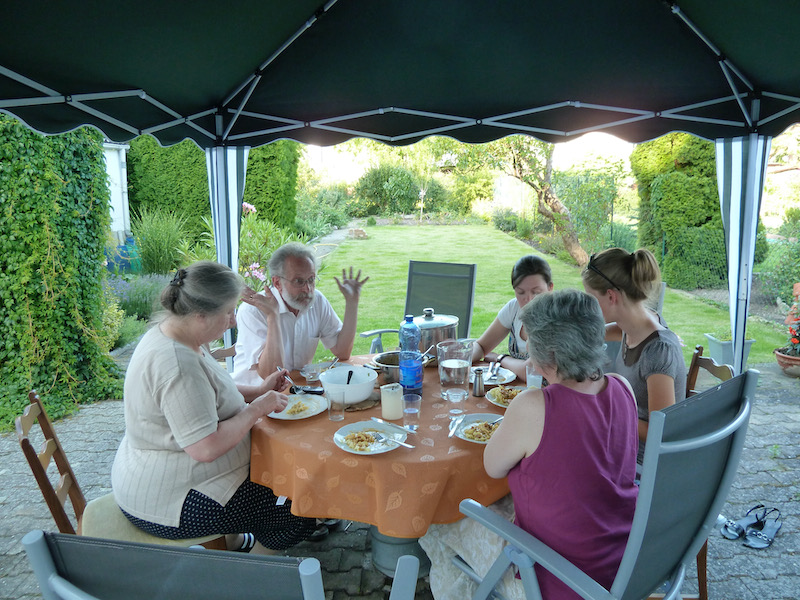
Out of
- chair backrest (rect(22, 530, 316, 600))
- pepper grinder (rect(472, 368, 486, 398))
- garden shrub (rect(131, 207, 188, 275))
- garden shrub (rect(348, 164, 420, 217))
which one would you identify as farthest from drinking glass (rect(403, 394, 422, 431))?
garden shrub (rect(348, 164, 420, 217))

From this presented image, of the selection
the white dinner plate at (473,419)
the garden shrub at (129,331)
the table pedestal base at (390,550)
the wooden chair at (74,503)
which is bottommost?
the garden shrub at (129,331)

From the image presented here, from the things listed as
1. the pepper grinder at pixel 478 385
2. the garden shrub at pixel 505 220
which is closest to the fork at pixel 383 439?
the pepper grinder at pixel 478 385

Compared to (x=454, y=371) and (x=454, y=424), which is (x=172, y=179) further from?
(x=454, y=424)

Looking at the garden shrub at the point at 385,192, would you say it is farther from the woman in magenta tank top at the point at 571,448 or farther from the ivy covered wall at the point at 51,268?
the woman in magenta tank top at the point at 571,448

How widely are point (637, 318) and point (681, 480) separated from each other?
3.03 ft

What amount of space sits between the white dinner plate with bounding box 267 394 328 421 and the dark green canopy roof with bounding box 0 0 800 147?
1.71 m

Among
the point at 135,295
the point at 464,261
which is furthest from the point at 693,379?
the point at 464,261

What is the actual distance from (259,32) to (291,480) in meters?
2.38

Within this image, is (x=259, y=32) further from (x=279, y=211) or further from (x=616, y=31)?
(x=279, y=211)

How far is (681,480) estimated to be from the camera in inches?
54.1

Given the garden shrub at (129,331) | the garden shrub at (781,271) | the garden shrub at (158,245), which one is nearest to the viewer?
the garden shrub at (129,331)

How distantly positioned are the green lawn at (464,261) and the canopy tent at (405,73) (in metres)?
3.11

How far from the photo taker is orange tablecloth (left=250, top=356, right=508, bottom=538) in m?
1.64

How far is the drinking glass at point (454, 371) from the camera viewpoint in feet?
7.28
